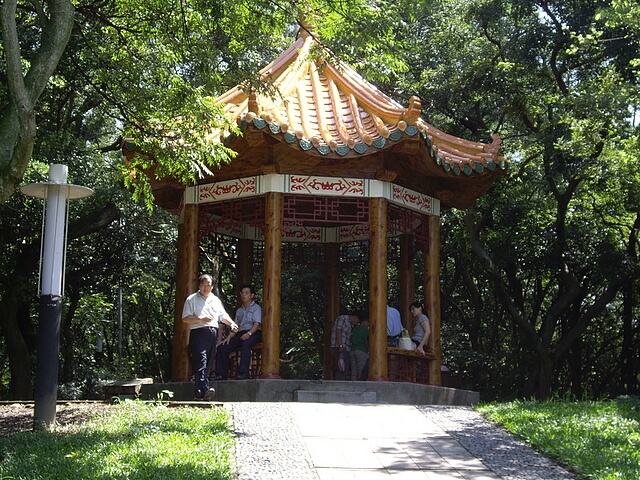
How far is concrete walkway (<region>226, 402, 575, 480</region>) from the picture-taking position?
7.87m

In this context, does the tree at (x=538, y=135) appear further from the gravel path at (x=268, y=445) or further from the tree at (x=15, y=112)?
the tree at (x=15, y=112)

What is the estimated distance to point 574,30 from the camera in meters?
20.0

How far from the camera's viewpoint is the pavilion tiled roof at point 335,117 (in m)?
12.8

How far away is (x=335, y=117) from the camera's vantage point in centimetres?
1416

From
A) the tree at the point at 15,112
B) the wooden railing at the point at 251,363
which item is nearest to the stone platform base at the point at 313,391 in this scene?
the wooden railing at the point at 251,363

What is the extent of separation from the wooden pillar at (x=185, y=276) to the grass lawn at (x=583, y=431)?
4.57 m

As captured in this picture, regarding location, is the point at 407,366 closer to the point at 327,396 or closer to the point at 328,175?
the point at 327,396

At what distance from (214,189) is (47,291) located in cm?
506

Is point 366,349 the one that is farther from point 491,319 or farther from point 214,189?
point 491,319

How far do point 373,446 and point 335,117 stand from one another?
6543mm

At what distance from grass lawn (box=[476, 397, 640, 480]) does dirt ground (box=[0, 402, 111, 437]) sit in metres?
4.70

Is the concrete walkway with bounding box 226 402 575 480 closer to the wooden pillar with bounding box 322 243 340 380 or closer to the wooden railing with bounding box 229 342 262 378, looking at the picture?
the wooden railing with bounding box 229 342 262 378

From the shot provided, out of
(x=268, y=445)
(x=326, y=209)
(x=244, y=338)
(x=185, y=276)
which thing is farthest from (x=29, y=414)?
(x=326, y=209)

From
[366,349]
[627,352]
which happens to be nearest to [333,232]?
[366,349]
